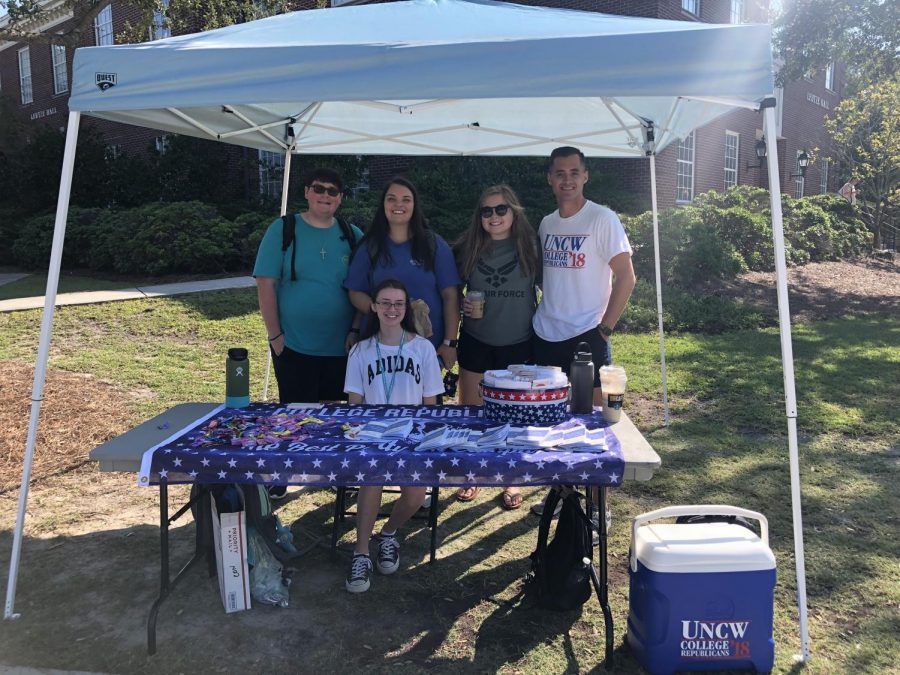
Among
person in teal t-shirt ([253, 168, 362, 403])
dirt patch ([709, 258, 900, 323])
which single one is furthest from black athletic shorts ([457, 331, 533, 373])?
dirt patch ([709, 258, 900, 323])

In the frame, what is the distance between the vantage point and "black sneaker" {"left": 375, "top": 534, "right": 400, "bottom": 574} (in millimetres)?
3383

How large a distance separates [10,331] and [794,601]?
8590 millimetres

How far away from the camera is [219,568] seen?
3045mm

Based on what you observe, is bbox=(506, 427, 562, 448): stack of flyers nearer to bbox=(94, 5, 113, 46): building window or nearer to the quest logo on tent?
the quest logo on tent

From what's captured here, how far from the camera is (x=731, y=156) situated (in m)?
19.6

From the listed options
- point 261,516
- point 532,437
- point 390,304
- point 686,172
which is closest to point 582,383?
point 532,437

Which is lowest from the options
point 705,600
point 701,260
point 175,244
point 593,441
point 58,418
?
point 705,600

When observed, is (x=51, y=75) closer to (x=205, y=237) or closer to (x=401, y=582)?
Result: (x=205, y=237)

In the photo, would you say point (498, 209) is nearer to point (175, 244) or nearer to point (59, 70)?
point (175, 244)

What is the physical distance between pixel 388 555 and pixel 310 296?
1.43 meters

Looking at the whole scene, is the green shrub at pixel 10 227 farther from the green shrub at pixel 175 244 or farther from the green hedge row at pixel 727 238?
the green hedge row at pixel 727 238

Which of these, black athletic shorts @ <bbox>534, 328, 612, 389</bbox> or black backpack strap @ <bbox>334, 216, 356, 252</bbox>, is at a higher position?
black backpack strap @ <bbox>334, 216, 356, 252</bbox>

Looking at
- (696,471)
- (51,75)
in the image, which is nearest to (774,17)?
(696,471)

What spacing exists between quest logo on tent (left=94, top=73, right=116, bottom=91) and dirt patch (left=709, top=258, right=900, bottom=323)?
9.34m
